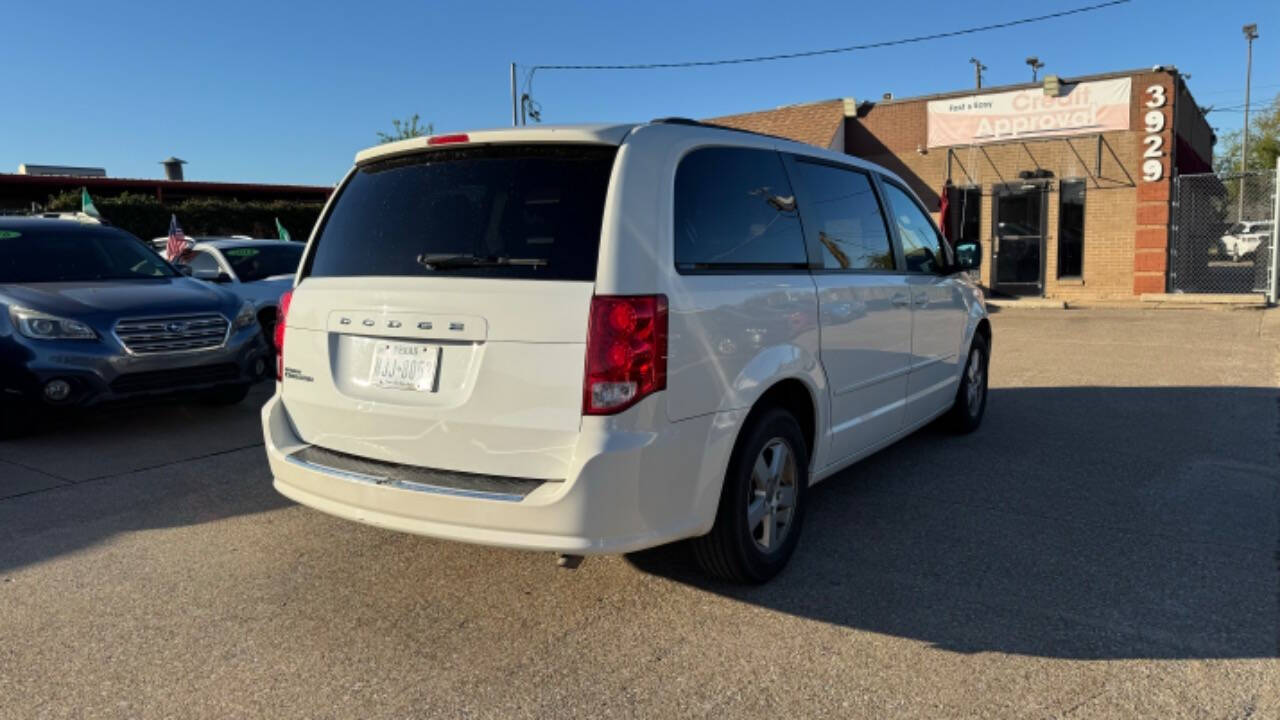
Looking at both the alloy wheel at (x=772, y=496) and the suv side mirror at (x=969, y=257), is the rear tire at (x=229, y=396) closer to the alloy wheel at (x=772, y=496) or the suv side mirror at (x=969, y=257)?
the alloy wheel at (x=772, y=496)

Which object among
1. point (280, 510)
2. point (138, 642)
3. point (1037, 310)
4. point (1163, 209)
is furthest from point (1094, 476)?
point (1163, 209)

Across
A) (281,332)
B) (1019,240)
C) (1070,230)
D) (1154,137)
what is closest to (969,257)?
(281,332)

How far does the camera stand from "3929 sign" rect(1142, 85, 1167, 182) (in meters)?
17.3

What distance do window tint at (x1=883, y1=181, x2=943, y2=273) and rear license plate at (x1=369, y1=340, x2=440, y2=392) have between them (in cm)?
302

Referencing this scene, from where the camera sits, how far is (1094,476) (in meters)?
5.43

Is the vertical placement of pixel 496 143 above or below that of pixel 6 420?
above

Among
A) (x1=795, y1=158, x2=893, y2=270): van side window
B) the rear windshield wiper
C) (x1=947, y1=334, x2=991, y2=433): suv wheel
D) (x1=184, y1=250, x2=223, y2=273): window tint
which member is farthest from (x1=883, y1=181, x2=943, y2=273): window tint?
(x1=184, y1=250, x2=223, y2=273): window tint

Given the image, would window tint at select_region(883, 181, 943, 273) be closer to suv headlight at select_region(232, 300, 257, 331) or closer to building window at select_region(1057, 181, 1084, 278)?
suv headlight at select_region(232, 300, 257, 331)

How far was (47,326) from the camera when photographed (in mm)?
6406

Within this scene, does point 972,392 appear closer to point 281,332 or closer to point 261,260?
point 281,332

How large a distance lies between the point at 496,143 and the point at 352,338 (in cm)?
94

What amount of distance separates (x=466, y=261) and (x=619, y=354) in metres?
0.71

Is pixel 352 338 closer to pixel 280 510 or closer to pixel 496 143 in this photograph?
pixel 496 143

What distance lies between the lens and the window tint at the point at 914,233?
5.34 m
